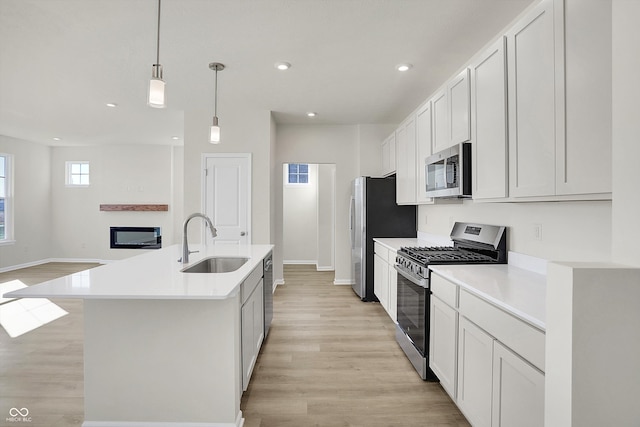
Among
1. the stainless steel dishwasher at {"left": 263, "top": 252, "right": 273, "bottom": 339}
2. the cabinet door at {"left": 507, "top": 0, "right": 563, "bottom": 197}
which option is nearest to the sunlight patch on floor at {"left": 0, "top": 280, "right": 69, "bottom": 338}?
the stainless steel dishwasher at {"left": 263, "top": 252, "right": 273, "bottom": 339}

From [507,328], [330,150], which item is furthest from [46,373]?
[330,150]

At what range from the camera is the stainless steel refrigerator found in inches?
180

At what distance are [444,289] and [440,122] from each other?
1569 millimetres

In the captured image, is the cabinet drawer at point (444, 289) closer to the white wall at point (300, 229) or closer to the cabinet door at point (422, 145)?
the cabinet door at point (422, 145)

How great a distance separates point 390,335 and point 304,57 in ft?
9.36

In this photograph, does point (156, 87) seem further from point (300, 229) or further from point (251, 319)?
point (300, 229)

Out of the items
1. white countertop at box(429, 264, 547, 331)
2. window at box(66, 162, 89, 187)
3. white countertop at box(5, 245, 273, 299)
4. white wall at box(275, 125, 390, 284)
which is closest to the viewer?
white countertop at box(429, 264, 547, 331)

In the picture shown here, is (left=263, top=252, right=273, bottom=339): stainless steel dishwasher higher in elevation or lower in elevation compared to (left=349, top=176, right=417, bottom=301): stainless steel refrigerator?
lower

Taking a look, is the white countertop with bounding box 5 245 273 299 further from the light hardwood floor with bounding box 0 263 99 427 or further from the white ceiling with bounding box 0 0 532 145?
the white ceiling with bounding box 0 0 532 145

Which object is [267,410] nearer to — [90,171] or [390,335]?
[390,335]

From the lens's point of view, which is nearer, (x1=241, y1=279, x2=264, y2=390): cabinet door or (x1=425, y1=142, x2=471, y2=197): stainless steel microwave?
(x1=241, y1=279, x2=264, y2=390): cabinet door

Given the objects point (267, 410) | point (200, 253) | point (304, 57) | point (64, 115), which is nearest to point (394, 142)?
point (304, 57)

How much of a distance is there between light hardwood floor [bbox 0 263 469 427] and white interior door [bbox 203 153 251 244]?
4.50 feet

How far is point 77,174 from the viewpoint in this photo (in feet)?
24.8
